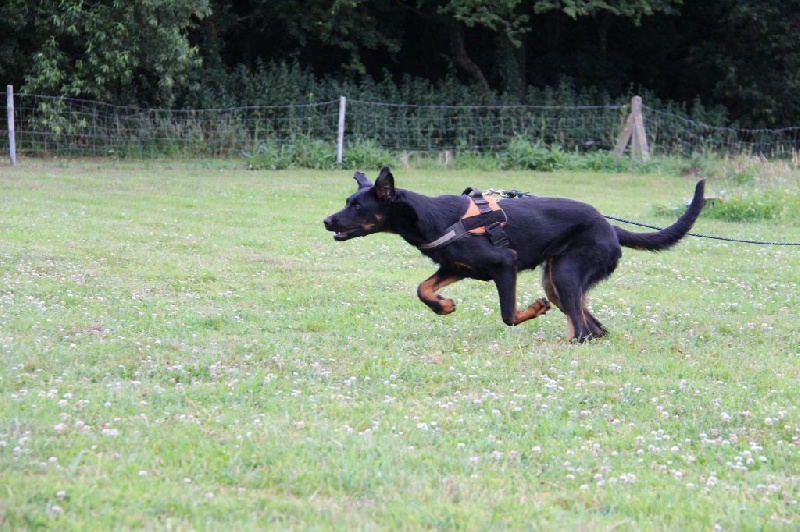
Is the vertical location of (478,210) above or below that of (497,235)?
above

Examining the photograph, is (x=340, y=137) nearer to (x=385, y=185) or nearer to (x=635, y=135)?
(x=635, y=135)

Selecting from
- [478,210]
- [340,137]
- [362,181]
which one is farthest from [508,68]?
[478,210]

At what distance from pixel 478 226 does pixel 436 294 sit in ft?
2.02

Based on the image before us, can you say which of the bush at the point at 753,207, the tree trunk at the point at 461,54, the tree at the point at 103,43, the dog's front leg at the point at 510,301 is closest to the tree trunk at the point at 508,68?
the tree trunk at the point at 461,54

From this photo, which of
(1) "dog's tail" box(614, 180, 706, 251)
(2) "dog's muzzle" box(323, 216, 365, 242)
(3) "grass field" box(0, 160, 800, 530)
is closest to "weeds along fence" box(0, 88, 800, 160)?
(3) "grass field" box(0, 160, 800, 530)

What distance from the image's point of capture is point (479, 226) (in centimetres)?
737

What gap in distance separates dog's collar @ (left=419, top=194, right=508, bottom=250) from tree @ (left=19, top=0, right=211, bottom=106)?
19.4 metres

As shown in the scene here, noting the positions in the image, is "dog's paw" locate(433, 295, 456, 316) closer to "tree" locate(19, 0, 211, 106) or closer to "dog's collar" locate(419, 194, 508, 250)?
"dog's collar" locate(419, 194, 508, 250)

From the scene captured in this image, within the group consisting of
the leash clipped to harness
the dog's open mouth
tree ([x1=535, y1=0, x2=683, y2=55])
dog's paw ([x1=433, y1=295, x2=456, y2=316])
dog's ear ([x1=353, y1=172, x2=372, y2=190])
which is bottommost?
dog's paw ([x1=433, y1=295, x2=456, y2=316])

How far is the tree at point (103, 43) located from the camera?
24719mm

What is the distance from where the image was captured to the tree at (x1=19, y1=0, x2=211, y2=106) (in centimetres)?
2472

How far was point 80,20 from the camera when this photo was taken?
81.3 feet

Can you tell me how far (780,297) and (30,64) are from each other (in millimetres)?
22207

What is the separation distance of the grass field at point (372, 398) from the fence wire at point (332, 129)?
14.1m
